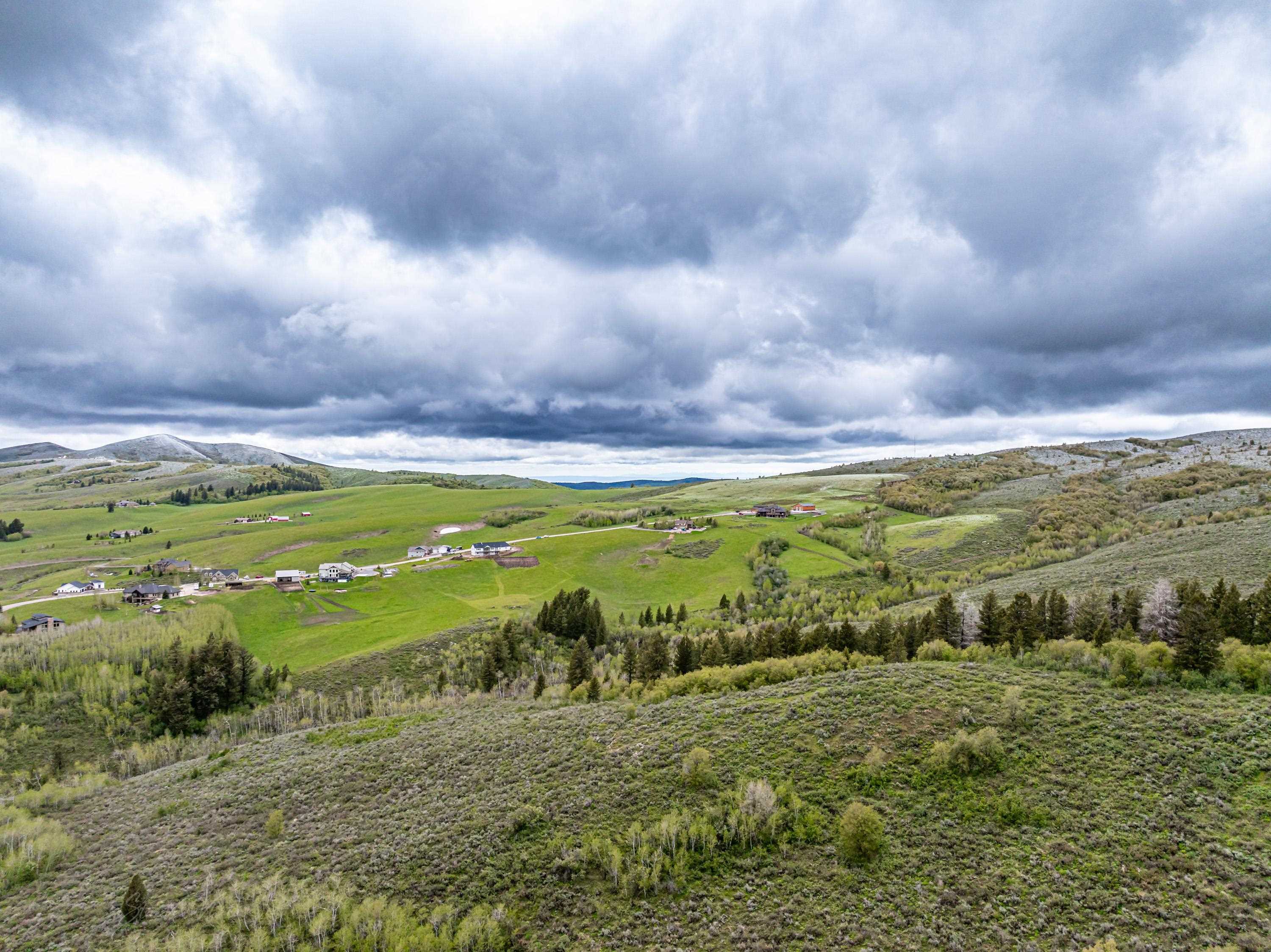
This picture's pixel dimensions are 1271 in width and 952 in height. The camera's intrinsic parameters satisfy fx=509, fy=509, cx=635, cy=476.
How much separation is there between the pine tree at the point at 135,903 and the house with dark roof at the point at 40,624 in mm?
68224

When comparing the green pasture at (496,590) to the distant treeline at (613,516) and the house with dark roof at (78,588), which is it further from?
the house with dark roof at (78,588)

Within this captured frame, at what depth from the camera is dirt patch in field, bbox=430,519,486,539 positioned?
146m

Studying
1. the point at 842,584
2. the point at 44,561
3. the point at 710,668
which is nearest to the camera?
the point at 710,668

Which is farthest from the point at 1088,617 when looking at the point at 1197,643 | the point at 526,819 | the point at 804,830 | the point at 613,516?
the point at 613,516

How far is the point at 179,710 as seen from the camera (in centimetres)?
5306

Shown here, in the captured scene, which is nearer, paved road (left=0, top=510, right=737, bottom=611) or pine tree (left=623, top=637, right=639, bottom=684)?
pine tree (left=623, top=637, right=639, bottom=684)

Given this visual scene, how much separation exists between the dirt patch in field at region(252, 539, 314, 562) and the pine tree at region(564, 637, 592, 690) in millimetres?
96147

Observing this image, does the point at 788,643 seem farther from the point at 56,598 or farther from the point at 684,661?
the point at 56,598

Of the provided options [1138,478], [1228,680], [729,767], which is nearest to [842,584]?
[1228,680]

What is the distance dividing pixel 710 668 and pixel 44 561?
166 m

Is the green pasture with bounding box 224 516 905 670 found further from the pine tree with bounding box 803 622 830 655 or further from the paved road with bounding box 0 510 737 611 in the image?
the pine tree with bounding box 803 622 830 655

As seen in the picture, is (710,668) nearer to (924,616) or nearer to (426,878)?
(924,616)

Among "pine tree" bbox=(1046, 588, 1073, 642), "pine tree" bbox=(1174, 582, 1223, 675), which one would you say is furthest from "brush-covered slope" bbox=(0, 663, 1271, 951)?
"pine tree" bbox=(1046, 588, 1073, 642)

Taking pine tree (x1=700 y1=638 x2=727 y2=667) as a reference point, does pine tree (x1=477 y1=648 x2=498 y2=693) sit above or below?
below
